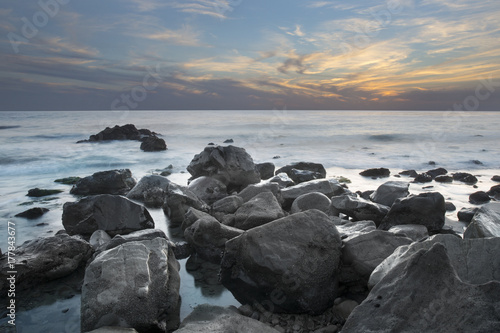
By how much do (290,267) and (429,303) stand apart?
167 centimetres

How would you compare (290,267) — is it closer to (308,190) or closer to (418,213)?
(418,213)

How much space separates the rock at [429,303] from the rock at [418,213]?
12.2 feet

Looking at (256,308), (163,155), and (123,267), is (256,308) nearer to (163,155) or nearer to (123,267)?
(123,267)

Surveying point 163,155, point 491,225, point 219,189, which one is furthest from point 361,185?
point 163,155

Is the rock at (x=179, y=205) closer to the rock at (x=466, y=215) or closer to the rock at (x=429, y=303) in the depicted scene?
the rock at (x=429, y=303)

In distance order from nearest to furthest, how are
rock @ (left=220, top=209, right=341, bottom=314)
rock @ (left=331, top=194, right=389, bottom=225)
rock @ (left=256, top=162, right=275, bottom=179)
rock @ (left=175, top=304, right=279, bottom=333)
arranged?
1. rock @ (left=175, top=304, right=279, bottom=333)
2. rock @ (left=220, top=209, right=341, bottom=314)
3. rock @ (left=331, top=194, right=389, bottom=225)
4. rock @ (left=256, top=162, right=275, bottom=179)

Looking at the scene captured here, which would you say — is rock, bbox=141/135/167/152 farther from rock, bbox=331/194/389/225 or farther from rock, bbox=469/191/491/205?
rock, bbox=469/191/491/205

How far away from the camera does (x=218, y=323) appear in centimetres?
328

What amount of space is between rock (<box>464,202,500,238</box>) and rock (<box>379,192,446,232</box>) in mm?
1289

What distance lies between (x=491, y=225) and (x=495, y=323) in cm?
282

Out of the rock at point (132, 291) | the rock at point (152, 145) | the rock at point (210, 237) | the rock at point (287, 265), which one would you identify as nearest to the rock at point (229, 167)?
the rock at point (210, 237)

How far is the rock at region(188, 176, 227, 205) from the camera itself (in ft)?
28.9


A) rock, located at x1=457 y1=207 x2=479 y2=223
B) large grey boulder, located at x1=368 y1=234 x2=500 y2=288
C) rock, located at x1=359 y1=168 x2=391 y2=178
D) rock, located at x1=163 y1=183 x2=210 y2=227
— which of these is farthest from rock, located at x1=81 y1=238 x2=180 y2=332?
rock, located at x1=359 y1=168 x2=391 y2=178

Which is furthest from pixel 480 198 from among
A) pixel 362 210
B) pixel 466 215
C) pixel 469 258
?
pixel 469 258
